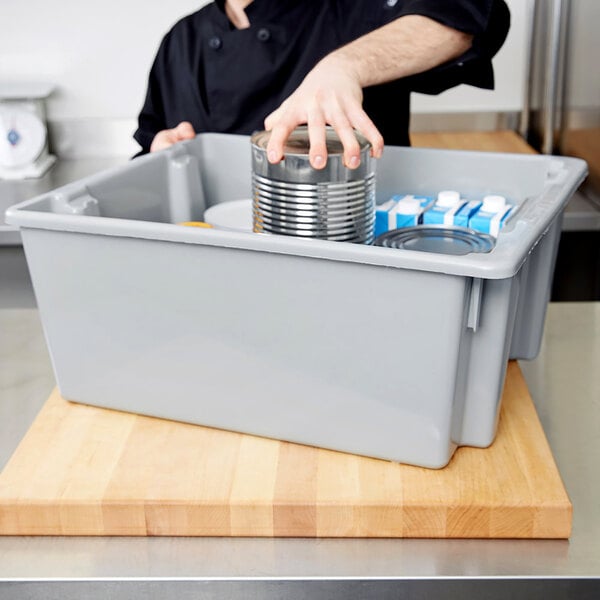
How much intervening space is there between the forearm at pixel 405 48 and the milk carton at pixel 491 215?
0.57ft

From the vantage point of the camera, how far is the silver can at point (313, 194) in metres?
0.71

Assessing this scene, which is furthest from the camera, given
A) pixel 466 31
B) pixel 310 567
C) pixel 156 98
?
pixel 156 98

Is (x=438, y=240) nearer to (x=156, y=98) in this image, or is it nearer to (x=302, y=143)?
(x=302, y=143)

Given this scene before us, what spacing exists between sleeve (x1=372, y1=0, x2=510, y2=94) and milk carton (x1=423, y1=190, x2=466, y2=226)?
20cm

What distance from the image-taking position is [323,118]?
723 mm

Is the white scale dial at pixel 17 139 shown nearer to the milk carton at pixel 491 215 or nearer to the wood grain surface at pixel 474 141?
the wood grain surface at pixel 474 141

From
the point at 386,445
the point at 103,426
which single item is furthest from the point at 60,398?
the point at 386,445

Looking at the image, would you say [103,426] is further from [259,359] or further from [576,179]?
[576,179]

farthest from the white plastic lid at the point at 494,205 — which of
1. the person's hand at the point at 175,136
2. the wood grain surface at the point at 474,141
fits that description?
the wood grain surface at the point at 474,141

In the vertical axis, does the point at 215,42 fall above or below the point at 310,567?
above

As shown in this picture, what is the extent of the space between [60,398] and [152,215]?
22 cm

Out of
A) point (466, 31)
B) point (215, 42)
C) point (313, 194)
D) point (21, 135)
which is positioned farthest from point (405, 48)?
point (21, 135)

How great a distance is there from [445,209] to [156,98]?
0.66 meters

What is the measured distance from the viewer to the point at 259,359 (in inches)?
26.5
